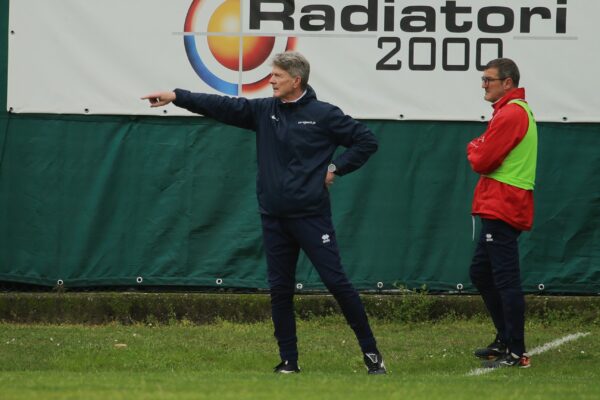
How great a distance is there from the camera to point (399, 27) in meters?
11.7

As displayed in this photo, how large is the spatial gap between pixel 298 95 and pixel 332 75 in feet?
10.0

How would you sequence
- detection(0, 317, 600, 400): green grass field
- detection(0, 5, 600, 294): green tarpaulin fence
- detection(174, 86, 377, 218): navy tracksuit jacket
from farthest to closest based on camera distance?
detection(0, 5, 600, 294): green tarpaulin fence
detection(174, 86, 377, 218): navy tracksuit jacket
detection(0, 317, 600, 400): green grass field

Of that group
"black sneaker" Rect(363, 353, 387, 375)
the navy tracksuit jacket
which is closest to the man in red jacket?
the navy tracksuit jacket

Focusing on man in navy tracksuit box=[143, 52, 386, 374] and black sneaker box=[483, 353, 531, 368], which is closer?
man in navy tracksuit box=[143, 52, 386, 374]

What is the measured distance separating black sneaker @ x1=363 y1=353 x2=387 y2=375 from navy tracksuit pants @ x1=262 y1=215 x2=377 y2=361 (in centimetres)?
4

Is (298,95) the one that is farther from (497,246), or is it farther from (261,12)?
(261,12)

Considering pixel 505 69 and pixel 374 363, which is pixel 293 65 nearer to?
pixel 505 69

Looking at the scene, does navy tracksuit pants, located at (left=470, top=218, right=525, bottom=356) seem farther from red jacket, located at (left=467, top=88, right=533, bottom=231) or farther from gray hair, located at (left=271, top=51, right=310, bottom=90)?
gray hair, located at (left=271, top=51, right=310, bottom=90)

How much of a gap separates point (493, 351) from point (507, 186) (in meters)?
1.29

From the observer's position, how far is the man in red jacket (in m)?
9.16

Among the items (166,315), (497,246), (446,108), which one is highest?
(446,108)

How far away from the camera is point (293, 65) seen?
860 centimetres

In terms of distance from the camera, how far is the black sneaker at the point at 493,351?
9.69m

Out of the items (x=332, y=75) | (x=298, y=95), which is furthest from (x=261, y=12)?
(x=298, y=95)
